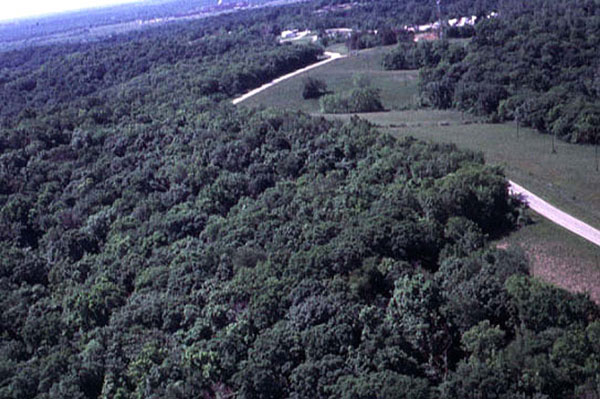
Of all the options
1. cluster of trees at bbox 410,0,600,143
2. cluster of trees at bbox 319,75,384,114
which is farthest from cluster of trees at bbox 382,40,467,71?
cluster of trees at bbox 319,75,384,114

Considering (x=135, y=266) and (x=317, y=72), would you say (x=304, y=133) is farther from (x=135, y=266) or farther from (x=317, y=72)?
(x=317, y=72)

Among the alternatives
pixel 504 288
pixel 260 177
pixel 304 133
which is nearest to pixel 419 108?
pixel 304 133

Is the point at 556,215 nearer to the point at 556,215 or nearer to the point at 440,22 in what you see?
the point at 556,215

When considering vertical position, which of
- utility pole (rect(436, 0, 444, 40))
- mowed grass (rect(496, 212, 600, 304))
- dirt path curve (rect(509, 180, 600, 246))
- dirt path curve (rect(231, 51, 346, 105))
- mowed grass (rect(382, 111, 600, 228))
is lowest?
mowed grass (rect(496, 212, 600, 304))

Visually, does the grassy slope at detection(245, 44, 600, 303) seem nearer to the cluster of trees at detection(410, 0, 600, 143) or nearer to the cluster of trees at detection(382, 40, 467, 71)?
the cluster of trees at detection(410, 0, 600, 143)

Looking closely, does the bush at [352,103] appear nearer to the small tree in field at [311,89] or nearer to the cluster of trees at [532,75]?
the cluster of trees at [532,75]

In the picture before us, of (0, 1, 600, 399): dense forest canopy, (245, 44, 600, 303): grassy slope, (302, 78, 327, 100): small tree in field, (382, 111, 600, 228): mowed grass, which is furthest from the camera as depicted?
(302, 78, 327, 100): small tree in field
